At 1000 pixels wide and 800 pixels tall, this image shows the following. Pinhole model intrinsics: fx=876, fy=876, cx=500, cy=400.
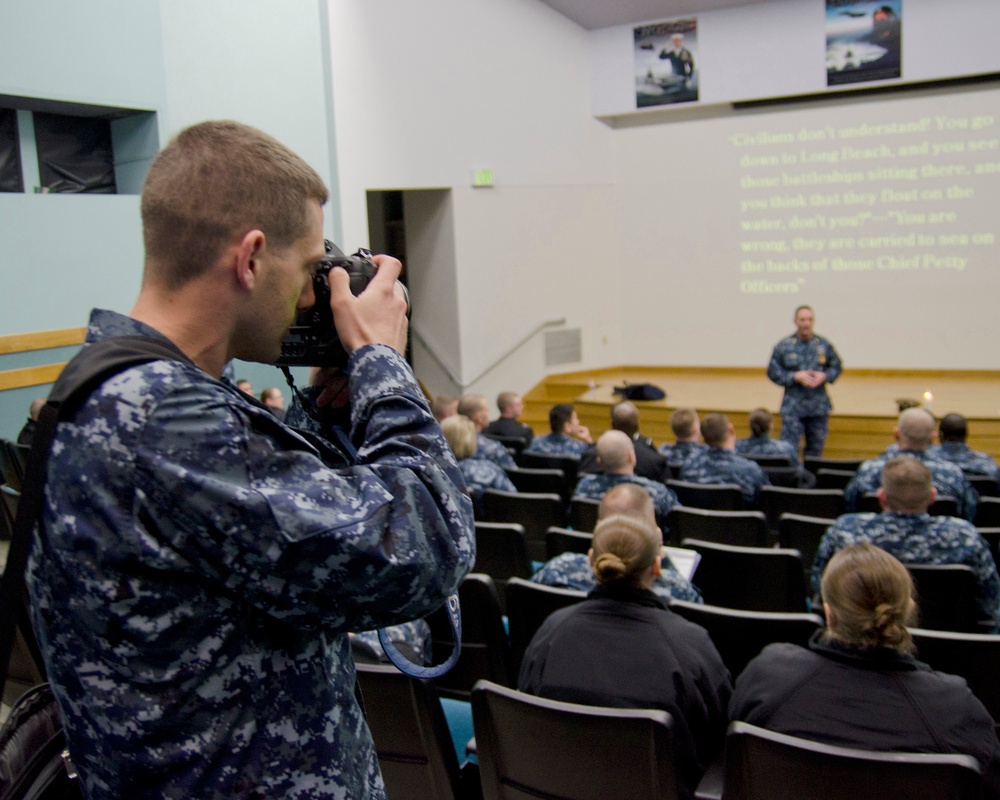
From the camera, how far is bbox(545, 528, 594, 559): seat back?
141 inches

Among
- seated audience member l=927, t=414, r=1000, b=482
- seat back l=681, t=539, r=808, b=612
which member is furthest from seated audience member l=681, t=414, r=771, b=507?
seat back l=681, t=539, r=808, b=612

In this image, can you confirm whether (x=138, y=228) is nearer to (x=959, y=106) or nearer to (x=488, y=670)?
(x=488, y=670)

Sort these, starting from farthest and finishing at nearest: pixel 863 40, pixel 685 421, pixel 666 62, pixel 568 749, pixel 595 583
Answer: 1. pixel 666 62
2. pixel 863 40
3. pixel 685 421
4. pixel 595 583
5. pixel 568 749

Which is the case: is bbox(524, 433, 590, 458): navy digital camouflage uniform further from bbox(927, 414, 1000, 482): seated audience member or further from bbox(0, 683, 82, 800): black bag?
bbox(0, 683, 82, 800): black bag

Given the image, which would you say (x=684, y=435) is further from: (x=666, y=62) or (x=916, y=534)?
(x=666, y=62)

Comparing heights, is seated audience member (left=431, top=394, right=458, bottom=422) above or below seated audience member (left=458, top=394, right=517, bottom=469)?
above

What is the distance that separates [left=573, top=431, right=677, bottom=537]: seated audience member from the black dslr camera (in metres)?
3.20

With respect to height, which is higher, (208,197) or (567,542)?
(208,197)

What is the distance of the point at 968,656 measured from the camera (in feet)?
7.70

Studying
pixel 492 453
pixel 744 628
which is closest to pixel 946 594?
pixel 744 628

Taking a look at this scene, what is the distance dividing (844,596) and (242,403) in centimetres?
161

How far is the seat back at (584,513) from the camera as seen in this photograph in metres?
4.14

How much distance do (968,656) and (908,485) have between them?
979 mm

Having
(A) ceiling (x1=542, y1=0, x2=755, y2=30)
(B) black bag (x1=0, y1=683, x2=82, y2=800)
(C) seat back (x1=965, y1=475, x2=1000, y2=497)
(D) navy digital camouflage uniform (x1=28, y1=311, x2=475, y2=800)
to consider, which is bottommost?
(C) seat back (x1=965, y1=475, x2=1000, y2=497)
